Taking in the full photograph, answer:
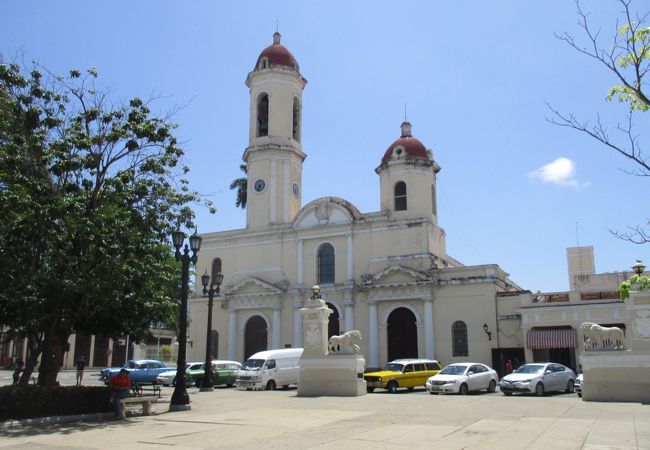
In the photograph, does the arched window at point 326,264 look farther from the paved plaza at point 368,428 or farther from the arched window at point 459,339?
the paved plaza at point 368,428

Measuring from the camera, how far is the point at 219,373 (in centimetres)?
3039

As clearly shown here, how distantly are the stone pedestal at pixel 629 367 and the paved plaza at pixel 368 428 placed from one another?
2.63 ft

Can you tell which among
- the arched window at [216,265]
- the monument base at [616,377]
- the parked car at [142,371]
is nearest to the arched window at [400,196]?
the arched window at [216,265]

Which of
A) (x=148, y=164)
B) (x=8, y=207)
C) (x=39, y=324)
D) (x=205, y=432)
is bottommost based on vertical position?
(x=205, y=432)

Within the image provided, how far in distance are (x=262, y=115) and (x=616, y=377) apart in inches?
1214

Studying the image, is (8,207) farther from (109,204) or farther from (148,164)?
(148,164)

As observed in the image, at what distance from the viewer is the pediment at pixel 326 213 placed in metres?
37.3

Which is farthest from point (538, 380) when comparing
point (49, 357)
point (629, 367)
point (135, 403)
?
point (49, 357)

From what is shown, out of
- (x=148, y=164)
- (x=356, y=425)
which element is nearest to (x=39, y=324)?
(x=148, y=164)

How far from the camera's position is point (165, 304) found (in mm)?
16516

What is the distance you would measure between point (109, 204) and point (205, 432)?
7.12 meters

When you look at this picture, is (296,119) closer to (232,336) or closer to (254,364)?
(232,336)

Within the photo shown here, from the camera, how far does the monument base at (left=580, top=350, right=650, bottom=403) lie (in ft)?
54.1

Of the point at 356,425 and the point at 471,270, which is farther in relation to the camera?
the point at 471,270
